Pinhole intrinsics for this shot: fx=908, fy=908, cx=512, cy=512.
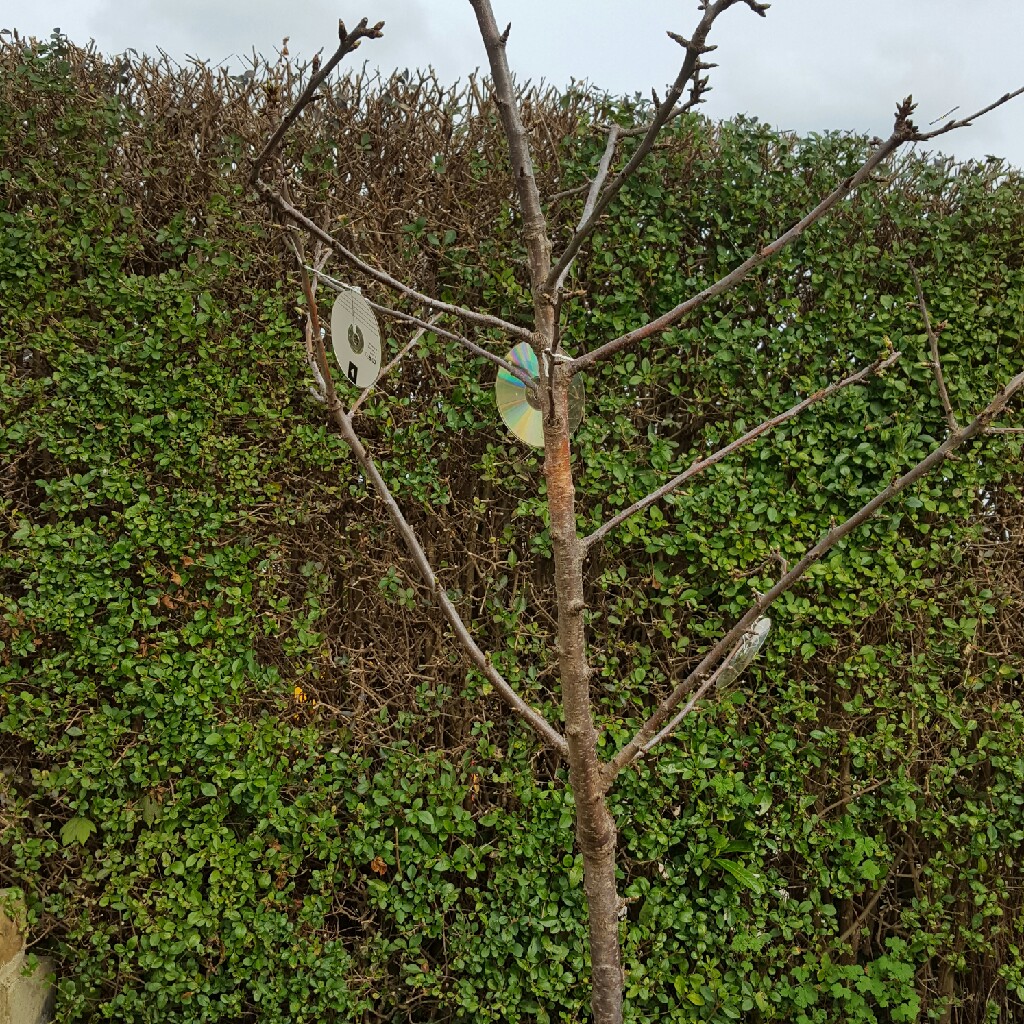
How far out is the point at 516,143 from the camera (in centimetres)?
123

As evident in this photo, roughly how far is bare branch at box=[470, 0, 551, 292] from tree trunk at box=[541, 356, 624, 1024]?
159 millimetres

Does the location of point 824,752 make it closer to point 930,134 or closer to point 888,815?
point 888,815

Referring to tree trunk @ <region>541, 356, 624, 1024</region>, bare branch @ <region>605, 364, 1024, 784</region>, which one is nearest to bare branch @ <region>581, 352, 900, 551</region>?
tree trunk @ <region>541, 356, 624, 1024</region>

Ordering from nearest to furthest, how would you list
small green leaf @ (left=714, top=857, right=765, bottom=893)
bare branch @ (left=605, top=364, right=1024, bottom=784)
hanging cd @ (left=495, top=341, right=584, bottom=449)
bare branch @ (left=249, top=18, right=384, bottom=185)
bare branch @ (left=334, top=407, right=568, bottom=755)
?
1. bare branch @ (left=249, top=18, right=384, bottom=185)
2. bare branch @ (left=605, top=364, right=1024, bottom=784)
3. bare branch @ (left=334, top=407, right=568, bottom=755)
4. hanging cd @ (left=495, top=341, right=584, bottom=449)
5. small green leaf @ (left=714, top=857, right=765, bottom=893)

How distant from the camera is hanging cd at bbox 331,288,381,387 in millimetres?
1370

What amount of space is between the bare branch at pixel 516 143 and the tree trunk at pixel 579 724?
0.16 metres

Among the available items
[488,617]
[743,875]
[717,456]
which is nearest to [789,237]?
[717,456]

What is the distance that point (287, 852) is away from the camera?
283cm

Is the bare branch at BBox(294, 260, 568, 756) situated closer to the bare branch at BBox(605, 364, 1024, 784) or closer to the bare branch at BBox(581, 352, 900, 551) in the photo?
the bare branch at BBox(605, 364, 1024, 784)

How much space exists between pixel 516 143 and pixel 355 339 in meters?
0.38

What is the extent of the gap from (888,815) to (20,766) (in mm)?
2796

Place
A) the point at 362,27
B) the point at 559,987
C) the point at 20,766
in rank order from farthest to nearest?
the point at 20,766 < the point at 559,987 < the point at 362,27

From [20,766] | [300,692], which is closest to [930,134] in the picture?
[300,692]

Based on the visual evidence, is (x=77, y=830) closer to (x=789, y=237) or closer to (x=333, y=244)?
(x=333, y=244)
